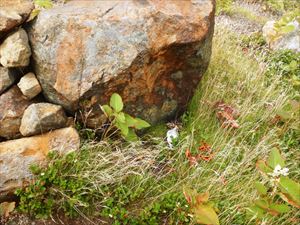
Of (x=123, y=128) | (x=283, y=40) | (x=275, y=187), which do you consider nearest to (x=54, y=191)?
(x=123, y=128)

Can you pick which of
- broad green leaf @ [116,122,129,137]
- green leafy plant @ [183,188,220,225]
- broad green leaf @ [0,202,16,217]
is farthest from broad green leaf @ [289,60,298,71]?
broad green leaf @ [0,202,16,217]

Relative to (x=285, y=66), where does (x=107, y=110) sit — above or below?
above

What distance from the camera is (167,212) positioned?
3750mm

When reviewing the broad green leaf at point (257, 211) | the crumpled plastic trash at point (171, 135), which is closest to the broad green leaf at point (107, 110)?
the crumpled plastic trash at point (171, 135)

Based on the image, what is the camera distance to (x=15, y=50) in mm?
3783

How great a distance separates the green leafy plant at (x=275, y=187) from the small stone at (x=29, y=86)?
7.39 ft

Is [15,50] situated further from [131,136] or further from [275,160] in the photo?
[275,160]

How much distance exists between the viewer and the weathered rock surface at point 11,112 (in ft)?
12.4

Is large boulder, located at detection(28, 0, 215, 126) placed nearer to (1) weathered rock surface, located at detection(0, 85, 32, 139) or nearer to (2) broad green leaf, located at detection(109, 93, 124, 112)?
(2) broad green leaf, located at detection(109, 93, 124, 112)

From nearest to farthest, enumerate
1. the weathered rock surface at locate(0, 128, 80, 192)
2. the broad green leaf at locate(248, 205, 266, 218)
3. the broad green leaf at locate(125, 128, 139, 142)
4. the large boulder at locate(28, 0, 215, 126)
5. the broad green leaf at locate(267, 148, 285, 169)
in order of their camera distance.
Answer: the broad green leaf at locate(267, 148, 285, 169) < the broad green leaf at locate(248, 205, 266, 218) < the weathered rock surface at locate(0, 128, 80, 192) < the large boulder at locate(28, 0, 215, 126) < the broad green leaf at locate(125, 128, 139, 142)

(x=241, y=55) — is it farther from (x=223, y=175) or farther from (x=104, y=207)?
(x=104, y=207)

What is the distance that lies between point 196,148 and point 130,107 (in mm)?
903

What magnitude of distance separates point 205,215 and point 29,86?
2094mm

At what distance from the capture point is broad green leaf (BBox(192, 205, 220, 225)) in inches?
134
